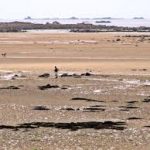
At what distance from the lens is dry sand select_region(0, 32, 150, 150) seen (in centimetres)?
1505

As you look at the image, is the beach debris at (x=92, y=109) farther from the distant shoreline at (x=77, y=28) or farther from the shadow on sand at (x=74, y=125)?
the distant shoreline at (x=77, y=28)

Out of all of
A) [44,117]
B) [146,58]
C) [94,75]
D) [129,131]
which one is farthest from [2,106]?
[146,58]

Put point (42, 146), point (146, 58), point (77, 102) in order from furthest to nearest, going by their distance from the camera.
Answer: point (146, 58) → point (77, 102) → point (42, 146)

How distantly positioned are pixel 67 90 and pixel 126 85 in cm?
294

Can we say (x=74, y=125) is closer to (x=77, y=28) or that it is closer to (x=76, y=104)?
(x=76, y=104)

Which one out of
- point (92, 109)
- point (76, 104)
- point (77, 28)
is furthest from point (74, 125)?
point (77, 28)

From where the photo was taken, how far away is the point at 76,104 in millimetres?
21578

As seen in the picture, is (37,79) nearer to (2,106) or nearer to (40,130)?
(2,106)

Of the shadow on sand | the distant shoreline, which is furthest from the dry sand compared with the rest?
the distant shoreline

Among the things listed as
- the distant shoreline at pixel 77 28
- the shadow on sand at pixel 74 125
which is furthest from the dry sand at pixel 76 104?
the distant shoreline at pixel 77 28

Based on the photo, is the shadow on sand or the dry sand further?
the shadow on sand

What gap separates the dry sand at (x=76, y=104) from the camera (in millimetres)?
15047

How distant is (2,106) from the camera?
68.6 feet

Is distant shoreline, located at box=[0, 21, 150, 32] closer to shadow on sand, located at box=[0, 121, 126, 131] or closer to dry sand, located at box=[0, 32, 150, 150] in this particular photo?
dry sand, located at box=[0, 32, 150, 150]
